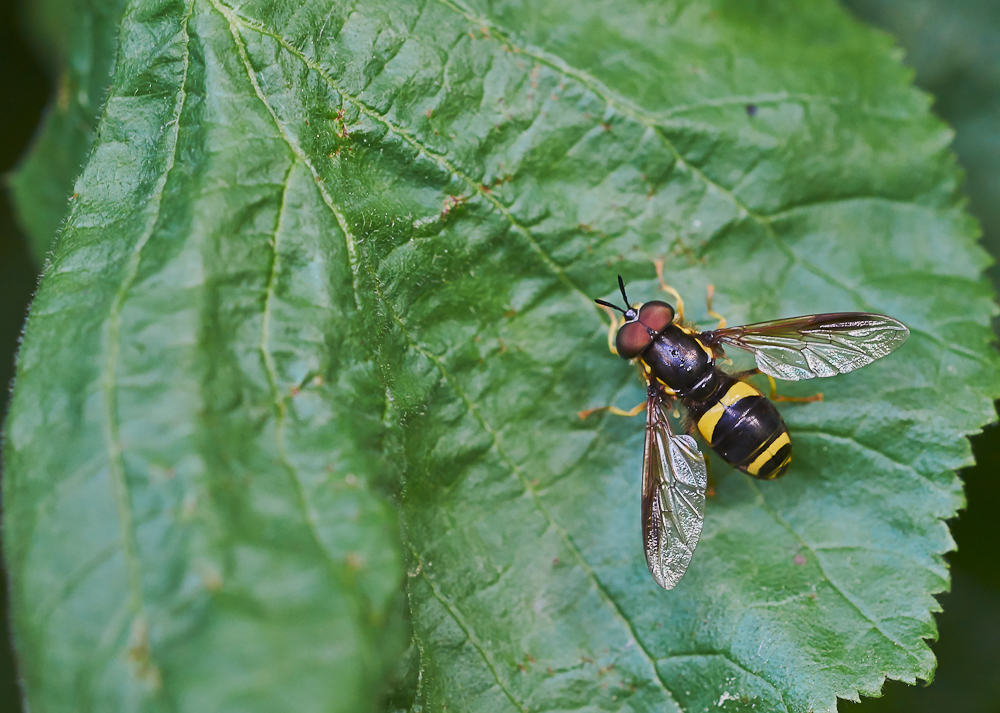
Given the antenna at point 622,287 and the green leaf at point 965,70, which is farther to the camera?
the green leaf at point 965,70

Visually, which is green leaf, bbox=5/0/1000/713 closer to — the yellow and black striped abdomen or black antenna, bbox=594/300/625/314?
black antenna, bbox=594/300/625/314

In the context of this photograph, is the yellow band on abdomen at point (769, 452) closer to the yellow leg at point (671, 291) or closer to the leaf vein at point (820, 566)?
the leaf vein at point (820, 566)

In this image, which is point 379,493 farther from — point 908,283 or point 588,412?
point 908,283

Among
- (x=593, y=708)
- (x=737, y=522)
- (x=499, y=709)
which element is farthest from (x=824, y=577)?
(x=499, y=709)

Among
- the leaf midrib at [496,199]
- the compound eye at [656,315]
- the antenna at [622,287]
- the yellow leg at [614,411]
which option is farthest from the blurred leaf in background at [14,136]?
the compound eye at [656,315]

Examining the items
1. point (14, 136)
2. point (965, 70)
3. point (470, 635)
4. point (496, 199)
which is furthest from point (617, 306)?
point (14, 136)

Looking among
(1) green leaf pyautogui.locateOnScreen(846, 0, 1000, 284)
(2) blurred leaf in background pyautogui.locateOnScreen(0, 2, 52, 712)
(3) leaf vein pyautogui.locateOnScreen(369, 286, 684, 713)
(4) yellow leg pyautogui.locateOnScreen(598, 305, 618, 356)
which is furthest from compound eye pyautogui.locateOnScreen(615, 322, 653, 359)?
(2) blurred leaf in background pyautogui.locateOnScreen(0, 2, 52, 712)
